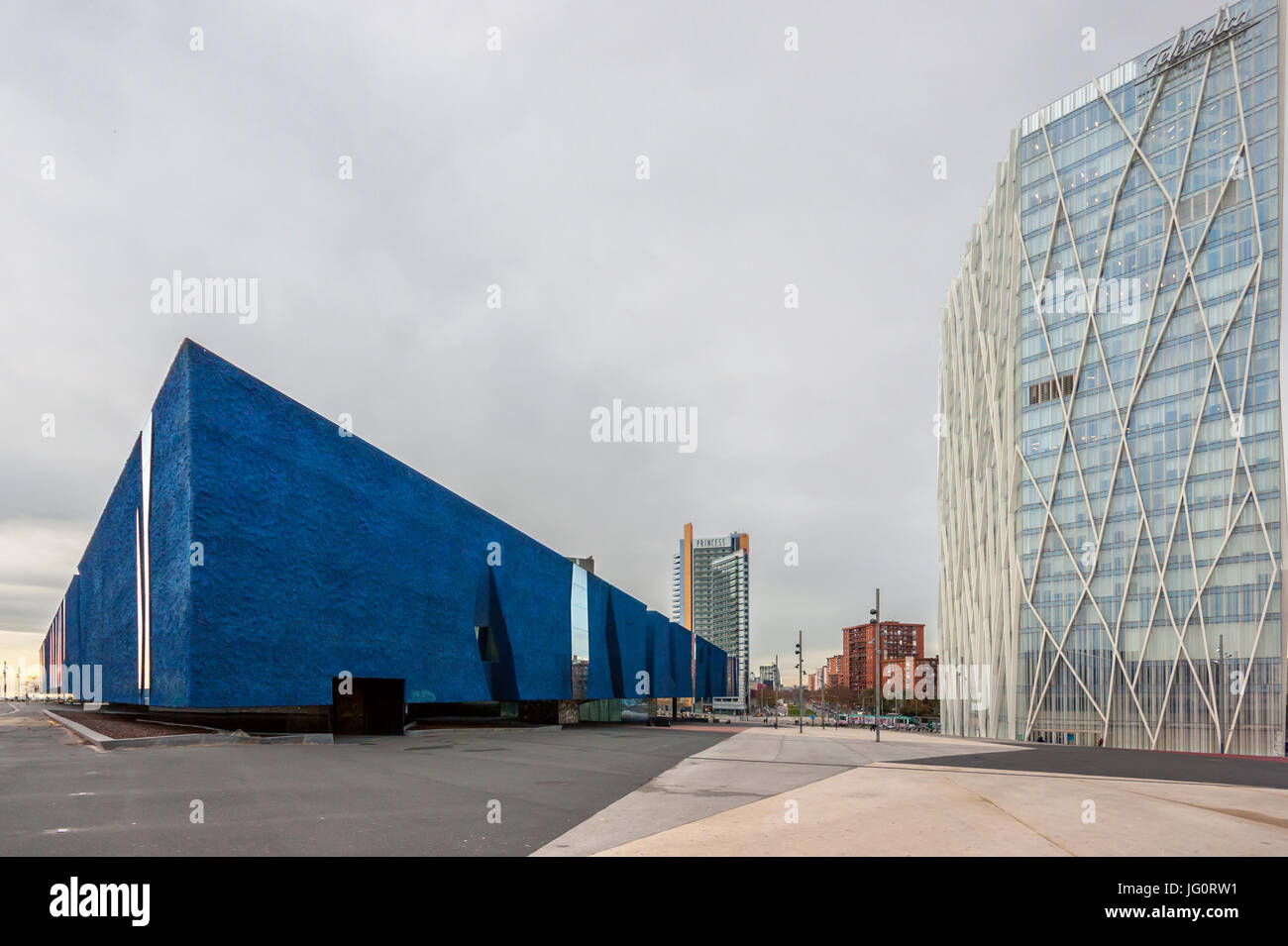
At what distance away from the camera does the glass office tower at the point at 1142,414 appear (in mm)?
54531

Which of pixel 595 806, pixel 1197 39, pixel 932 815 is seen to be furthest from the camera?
pixel 1197 39

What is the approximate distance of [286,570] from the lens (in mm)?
28469

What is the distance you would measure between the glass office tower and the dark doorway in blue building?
165ft

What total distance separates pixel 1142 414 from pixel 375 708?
56.5 m

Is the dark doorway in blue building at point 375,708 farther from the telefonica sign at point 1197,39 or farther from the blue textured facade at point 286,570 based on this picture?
the telefonica sign at point 1197,39

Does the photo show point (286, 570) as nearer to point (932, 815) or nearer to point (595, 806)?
point (595, 806)

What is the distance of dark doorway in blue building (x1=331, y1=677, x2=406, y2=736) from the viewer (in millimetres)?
34531

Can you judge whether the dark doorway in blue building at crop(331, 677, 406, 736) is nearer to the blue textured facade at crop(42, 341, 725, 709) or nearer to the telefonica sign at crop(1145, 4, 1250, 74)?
the blue textured facade at crop(42, 341, 725, 709)

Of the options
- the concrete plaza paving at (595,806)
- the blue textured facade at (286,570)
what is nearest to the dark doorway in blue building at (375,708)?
the blue textured facade at (286,570)

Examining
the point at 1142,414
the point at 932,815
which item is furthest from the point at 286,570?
the point at 1142,414

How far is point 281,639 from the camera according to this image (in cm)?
2808

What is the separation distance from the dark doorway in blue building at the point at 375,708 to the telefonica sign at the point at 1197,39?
68766 mm
